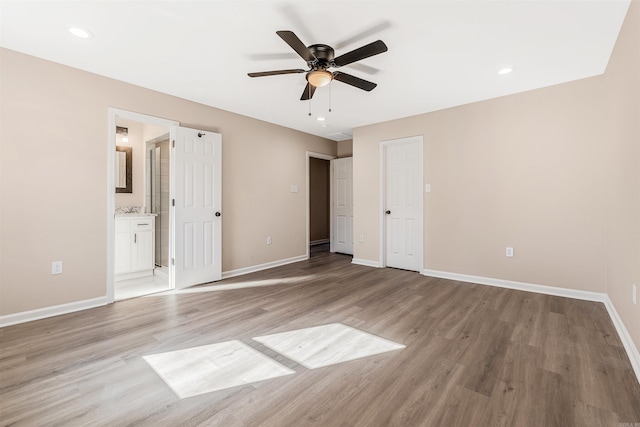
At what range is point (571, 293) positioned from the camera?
3.29 metres

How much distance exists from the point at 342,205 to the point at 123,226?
157 inches

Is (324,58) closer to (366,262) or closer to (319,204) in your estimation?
(366,262)

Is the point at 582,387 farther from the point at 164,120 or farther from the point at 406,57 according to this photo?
the point at 164,120

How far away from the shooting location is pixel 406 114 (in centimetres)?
447

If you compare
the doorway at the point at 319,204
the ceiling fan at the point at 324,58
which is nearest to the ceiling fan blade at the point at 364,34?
the ceiling fan at the point at 324,58

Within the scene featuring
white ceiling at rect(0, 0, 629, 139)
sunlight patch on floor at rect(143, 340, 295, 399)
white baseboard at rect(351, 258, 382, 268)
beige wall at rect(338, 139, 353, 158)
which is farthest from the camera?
beige wall at rect(338, 139, 353, 158)

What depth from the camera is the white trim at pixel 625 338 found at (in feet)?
6.10

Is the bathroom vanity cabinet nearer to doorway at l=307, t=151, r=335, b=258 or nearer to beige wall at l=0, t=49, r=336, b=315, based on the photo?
beige wall at l=0, t=49, r=336, b=315

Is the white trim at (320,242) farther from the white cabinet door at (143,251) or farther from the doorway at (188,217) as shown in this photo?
the white cabinet door at (143,251)

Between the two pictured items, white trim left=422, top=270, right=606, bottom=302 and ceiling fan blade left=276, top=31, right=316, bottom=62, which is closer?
ceiling fan blade left=276, top=31, right=316, bottom=62

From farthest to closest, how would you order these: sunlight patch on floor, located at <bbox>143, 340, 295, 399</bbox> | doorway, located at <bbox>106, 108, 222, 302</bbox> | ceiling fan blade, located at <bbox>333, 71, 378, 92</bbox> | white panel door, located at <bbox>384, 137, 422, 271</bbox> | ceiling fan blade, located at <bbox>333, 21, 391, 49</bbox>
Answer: white panel door, located at <bbox>384, 137, 422, 271</bbox> → doorway, located at <bbox>106, 108, 222, 302</bbox> → ceiling fan blade, located at <bbox>333, 71, 378, 92</bbox> → ceiling fan blade, located at <bbox>333, 21, 391, 49</bbox> → sunlight patch on floor, located at <bbox>143, 340, 295, 399</bbox>

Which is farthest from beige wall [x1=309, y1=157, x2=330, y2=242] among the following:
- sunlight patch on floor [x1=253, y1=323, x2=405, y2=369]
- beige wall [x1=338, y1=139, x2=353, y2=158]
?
sunlight patch on floor [x1=253, y1=323, x2=405, y2=369]

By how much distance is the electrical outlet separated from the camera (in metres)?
2.83

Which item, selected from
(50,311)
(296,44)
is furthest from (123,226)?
(296,44)
